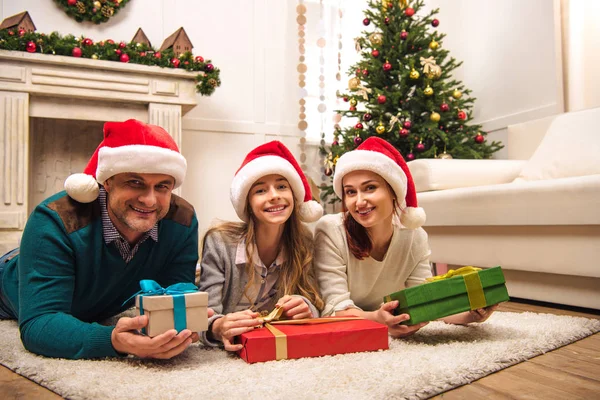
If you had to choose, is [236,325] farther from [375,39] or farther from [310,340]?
[375,39]

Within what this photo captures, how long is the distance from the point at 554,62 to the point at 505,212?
191 centimetres

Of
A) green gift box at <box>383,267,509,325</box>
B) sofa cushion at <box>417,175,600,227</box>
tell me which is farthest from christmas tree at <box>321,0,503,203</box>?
green gift box at <box>383,267,509,325</box>

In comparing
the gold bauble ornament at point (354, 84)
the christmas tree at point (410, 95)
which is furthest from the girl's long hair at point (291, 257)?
the gold bauble ornament at point (354, 84)

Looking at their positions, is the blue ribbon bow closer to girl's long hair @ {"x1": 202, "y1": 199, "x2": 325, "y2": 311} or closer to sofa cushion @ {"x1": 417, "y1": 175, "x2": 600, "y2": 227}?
girl's long hair @ {"x1": 202, "y1": 199, "x2": 325, "y2": 311}

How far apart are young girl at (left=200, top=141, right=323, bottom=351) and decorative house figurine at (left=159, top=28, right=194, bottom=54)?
2352 mm

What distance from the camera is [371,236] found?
1690mm

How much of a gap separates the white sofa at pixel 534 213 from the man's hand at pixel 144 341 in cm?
152

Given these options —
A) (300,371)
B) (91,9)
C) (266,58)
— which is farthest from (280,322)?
(266,58)

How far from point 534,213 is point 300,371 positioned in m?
1.37

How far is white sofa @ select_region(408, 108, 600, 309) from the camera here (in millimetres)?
1847

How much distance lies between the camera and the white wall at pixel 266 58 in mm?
3641

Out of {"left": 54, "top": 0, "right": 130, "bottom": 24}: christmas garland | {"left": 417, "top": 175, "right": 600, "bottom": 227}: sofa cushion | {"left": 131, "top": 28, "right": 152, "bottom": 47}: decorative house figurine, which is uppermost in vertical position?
{"left": 54, "top": 0, "right": 130, "bottom": 24}: christmas garland

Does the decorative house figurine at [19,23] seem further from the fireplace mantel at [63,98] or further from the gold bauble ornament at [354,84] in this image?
the gold bauble ornament at [354,84]

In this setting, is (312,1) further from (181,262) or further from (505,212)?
(181,262)
